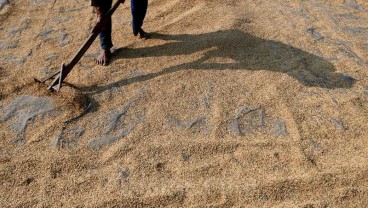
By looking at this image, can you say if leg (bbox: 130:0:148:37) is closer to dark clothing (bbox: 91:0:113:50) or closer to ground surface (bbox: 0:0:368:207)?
ground surface (bbox: 0:0:368:207)

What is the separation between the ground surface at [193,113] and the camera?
2434 mm

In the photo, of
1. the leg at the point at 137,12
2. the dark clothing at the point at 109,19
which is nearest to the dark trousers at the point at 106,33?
the dark clothing at the point at 109,19

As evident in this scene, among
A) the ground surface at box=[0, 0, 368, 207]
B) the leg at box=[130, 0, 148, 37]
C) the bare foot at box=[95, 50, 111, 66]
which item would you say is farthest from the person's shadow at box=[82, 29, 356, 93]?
the leg at box=[130, 0, 148, 37]

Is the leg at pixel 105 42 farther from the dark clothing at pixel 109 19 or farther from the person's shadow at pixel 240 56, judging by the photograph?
the person's shadow at pixel 240 56

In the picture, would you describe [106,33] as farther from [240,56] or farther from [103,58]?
[240,56]

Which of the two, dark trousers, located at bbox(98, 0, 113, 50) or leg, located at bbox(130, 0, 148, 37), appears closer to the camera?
dark trousers, located at bbox(98, 0, 113, 50)

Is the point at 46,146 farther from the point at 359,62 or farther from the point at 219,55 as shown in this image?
the point at 359,62

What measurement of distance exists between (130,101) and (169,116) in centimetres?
40

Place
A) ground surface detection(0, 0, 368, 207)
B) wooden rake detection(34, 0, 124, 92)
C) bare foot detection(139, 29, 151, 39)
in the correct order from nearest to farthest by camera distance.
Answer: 1. ground surface detection(0, 0, 368, 207)
2. wooden rake detection(34, 0, 124, 92)
3. bare foot detection(139, 29, 151, 39)

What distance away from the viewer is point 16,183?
245 cm

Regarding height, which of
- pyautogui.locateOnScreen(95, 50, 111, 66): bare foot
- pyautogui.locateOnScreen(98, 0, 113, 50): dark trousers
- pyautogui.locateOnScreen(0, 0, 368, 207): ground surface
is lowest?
pyautogui.locateOnScreen(0, 0, 368, 207): ground surface

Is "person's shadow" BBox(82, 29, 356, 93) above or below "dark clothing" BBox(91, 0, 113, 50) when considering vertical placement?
below

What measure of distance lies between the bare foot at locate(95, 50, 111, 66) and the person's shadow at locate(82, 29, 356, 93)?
0.40 ft

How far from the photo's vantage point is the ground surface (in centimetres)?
243
